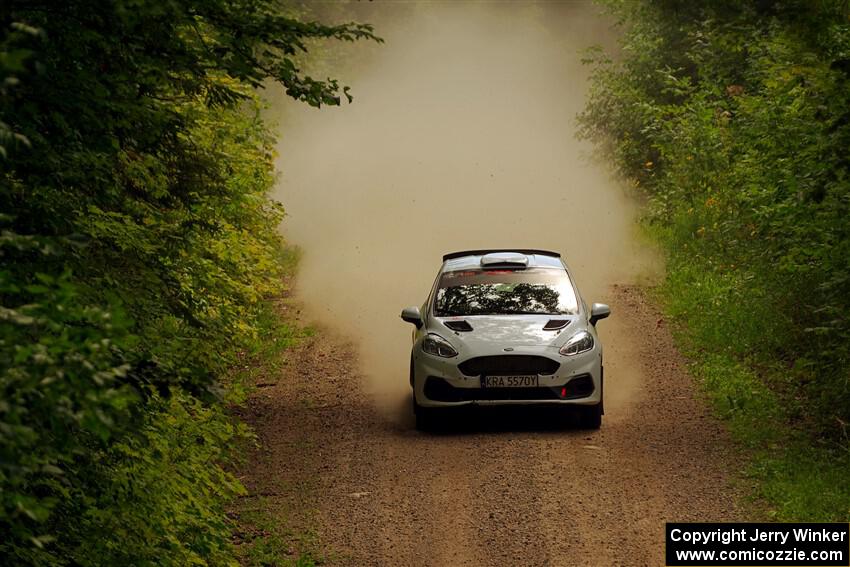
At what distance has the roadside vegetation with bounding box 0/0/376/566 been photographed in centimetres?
457

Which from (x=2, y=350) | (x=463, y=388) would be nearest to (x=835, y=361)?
(x=463, y=388)

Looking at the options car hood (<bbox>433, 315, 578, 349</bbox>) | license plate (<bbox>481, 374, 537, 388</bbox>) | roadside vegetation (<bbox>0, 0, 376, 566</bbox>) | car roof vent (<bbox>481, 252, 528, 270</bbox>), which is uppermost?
roadside vegetation (<bbox>0, 0, 376, 566</bbox>)

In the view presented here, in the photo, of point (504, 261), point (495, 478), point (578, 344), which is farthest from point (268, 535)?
point (504, 261)

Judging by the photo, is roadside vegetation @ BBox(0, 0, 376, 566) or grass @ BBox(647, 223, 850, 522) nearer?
roadside vegetation @ BBox(0, 0, 376, 566)

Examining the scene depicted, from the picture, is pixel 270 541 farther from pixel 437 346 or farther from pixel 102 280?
pixel 102 280

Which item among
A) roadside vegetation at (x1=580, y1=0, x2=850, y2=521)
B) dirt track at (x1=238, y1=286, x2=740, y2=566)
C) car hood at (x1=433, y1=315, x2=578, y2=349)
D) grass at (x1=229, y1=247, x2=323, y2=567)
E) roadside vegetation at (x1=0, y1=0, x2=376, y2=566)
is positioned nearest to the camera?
roadside vegetation at (x1=0, y1=0, x2=376, y2=566)

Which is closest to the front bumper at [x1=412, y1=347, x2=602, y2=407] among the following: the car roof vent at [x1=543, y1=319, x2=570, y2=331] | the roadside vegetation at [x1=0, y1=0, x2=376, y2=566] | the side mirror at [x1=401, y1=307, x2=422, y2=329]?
the car roof vent at [x1=543, y1=319, x2=570, y2=331]

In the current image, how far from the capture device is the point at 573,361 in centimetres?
1324

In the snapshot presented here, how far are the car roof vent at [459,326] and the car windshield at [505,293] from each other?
1.00ft

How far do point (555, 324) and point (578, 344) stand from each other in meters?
0.43

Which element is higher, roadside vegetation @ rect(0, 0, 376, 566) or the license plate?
roadside vegetation @ rect(0, 0, 376, 566)

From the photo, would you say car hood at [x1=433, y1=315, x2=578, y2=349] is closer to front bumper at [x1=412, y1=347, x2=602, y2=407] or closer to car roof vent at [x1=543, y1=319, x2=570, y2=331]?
car roof vent at [x1=543, y1=319, x2=570, y2=331]

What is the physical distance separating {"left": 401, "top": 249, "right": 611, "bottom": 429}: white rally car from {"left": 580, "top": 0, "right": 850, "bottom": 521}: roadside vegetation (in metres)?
2.09

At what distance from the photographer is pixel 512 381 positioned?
13148 millimetres
